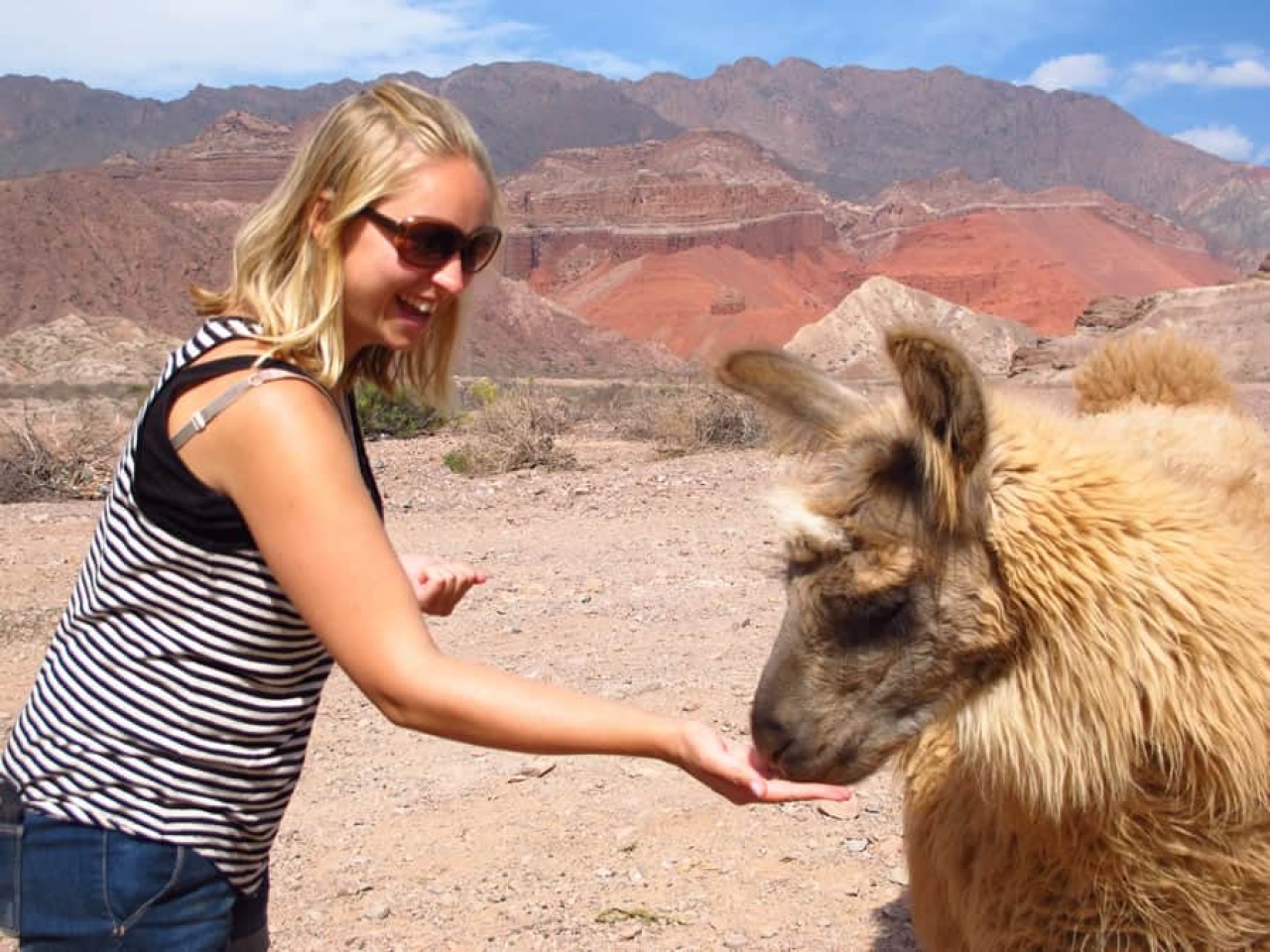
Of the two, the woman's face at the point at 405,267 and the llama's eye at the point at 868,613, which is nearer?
the woman's face at the point at 405,267

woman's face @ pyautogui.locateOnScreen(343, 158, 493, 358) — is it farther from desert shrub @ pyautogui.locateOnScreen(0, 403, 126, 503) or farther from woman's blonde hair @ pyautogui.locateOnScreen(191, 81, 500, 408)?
desert shrub @ pyautogui.locateOnScreen(0, 403, 126, 503)

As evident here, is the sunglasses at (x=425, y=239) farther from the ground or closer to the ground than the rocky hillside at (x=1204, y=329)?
farther from the ground

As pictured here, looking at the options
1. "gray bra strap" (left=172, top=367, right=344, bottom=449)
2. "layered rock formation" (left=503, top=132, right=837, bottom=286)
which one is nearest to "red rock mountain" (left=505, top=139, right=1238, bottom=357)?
"layered rock formation" (left=503, top=132, right=837, bottom=286)

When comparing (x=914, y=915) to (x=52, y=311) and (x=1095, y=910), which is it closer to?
(x=1095, y=910)

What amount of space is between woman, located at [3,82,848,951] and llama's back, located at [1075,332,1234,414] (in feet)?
10.5

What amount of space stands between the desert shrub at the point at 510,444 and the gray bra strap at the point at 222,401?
13.3 meters

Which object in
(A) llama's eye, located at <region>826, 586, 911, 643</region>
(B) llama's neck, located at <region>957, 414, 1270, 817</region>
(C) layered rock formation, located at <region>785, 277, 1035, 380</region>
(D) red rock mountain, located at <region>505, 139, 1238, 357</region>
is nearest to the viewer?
(B) llama's neck, located at <region>957, 414, 1270, 817</region>

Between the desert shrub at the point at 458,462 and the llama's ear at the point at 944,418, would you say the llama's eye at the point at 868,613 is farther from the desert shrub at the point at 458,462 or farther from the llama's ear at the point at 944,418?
the desert shrub at the point at 458,462

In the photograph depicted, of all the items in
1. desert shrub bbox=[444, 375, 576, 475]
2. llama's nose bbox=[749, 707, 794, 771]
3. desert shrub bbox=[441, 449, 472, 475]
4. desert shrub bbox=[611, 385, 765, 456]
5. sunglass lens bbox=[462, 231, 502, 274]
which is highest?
sunglass lens bbox=[462, 231, 502, 274]

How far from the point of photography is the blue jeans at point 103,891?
2.18 meters

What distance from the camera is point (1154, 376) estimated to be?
4.96 m

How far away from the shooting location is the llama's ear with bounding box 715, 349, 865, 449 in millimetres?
2875

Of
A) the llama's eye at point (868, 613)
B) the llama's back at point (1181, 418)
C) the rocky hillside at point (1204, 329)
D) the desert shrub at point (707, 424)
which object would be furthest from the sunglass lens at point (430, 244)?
the rocky hillside at point (1204, 329)

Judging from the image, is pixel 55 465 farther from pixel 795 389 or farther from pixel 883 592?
pixel 883 592
